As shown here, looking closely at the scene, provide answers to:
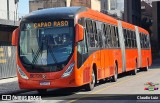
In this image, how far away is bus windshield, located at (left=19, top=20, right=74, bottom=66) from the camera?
15.9 meters

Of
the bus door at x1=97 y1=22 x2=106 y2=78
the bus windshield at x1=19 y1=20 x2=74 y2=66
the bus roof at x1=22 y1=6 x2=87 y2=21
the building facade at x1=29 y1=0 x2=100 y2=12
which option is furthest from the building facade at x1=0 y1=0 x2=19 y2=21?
the building facade at x1=29 y1=0 x2=100 y2=12

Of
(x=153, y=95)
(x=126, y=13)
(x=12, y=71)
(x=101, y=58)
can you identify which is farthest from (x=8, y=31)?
(x=126, y=13)

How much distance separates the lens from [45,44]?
16109 mm

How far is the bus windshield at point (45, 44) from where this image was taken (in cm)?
1591

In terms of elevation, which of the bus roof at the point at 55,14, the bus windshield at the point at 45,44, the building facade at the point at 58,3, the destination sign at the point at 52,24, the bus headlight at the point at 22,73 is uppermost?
the building facade at the point at 58,3

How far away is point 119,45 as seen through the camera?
25.2 m

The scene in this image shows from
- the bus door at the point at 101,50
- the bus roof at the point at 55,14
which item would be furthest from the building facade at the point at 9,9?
the bus roof at the point at 55,14

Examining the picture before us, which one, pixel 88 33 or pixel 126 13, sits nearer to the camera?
pixel 88 33

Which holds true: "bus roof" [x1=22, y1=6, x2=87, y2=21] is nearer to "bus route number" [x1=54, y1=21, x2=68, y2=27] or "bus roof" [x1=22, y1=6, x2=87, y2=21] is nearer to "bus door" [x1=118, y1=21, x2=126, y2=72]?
"bus route number" [x1=54, y1=21, x2=68, y2=27]

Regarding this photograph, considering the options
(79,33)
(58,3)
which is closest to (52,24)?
(79,33)

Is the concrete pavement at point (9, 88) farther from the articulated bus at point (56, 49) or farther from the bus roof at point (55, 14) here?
the bus roof at point (55, 14)

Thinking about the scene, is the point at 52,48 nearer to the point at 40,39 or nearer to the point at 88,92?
the point at 40,39

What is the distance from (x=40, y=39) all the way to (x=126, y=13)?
61.5 meters

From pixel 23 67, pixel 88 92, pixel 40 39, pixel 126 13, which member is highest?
pixel 126 13
